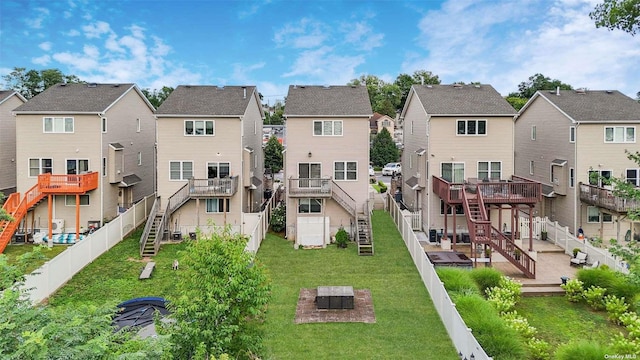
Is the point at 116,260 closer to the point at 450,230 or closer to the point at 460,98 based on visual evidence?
the point at 450,230

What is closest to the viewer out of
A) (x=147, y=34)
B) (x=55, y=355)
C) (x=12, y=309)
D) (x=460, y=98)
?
(x=55, y=355)

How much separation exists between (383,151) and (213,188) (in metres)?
40.9

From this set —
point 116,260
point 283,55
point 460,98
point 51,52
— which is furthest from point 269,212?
point 283,55

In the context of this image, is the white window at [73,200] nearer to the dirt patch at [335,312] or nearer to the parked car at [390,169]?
the dirt patch at [335,312]

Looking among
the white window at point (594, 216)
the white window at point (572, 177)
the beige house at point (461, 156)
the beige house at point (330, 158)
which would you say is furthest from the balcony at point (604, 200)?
the beige house at point (330, 158)

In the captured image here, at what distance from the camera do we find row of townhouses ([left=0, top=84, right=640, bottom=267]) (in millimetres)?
24641

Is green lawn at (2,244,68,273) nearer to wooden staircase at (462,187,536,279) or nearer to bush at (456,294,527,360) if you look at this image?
bush at (456,294,527,360)

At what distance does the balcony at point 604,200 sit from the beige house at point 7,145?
3473cm

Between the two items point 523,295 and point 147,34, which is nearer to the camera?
point 523,295

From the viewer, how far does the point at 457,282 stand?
1508cm

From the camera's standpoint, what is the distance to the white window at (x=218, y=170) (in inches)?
1015

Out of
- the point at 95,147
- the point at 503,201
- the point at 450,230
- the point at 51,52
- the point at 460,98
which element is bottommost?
the point at 450,230

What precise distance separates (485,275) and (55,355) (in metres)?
14.7

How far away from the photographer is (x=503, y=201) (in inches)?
858
